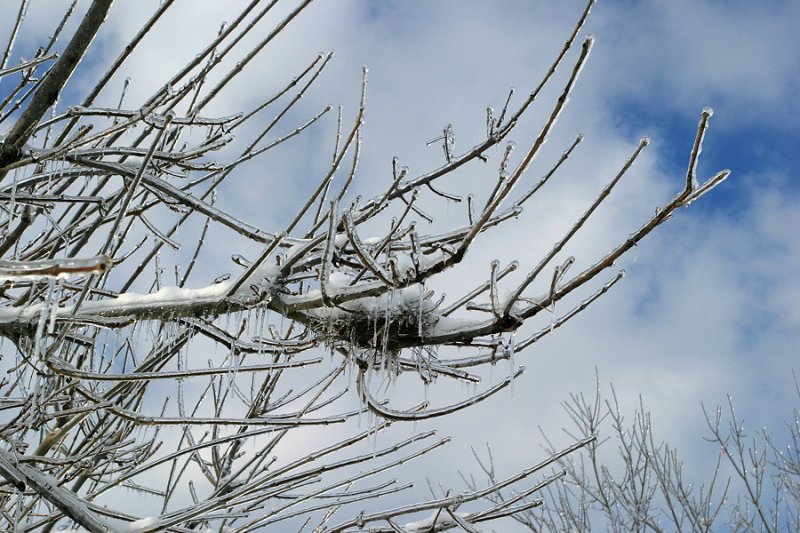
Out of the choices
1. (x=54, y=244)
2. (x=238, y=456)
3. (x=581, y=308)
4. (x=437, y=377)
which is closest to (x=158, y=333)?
(x=54, y=244)

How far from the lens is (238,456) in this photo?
13.9 feet

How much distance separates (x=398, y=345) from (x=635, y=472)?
835cm

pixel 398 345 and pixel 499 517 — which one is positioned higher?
pixel 398 345

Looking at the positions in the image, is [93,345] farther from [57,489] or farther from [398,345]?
[398,345]

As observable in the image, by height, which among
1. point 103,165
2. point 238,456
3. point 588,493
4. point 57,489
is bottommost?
point 57,489

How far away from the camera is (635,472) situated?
9.57 metres

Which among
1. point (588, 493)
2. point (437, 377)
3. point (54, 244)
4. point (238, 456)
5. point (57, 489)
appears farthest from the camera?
point (588, 493)

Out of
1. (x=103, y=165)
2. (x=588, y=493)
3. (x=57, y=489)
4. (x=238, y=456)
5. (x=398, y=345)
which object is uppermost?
(x=588, y=493)

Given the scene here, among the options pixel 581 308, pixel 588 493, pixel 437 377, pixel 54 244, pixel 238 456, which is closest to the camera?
pixel 581 308

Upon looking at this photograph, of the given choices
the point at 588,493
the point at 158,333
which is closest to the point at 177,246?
the point at 158,333

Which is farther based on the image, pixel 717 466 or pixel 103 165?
pixel 717 466

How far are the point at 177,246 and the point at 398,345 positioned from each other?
1.44 meters

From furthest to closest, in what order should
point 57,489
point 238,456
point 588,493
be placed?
point 588,493 → point 238,456 → point 57,489

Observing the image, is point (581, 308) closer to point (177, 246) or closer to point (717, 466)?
A: point (177, 246)
